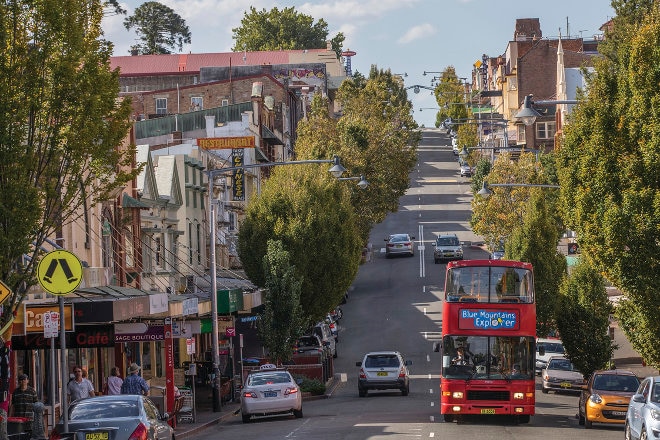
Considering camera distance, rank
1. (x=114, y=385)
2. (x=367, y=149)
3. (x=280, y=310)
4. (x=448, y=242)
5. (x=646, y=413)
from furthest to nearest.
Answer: (x=448, y=242) < (x=367, y=149) < (x=280, y=310) < (x=114, y=385) < (x=646, y=413)

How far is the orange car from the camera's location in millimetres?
32188

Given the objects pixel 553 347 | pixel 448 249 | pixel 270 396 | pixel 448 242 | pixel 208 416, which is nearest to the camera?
pixel 270 396

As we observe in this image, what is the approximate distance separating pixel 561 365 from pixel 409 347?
48.0 feet

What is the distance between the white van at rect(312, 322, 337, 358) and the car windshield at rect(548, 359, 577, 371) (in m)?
11.8

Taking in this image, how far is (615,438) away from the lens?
94.3 feet

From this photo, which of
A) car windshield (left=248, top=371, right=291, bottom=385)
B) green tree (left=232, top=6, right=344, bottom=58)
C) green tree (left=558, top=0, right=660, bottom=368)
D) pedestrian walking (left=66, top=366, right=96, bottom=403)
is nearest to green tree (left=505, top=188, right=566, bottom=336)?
car windshield (left=248, top=371, right=291, bottom=385)

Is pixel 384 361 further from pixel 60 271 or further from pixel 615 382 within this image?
pixel 60 271

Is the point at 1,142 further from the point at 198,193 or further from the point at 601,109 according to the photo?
the point at 198,193

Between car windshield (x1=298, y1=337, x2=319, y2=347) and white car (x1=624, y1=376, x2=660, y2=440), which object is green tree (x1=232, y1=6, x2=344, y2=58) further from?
white car (x1=624, y1=376, x2=660, y2=440)

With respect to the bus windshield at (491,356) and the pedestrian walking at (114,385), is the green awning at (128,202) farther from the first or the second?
the bus windshield at (491,356)

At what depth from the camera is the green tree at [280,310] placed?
4903 centimetres

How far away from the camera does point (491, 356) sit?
31.5 m

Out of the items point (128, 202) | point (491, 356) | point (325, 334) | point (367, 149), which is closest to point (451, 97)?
point (367, 149)

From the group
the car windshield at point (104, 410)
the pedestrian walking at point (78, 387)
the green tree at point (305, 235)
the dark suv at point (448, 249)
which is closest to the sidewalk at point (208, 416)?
the pedestrian walking at point (78, 387)
